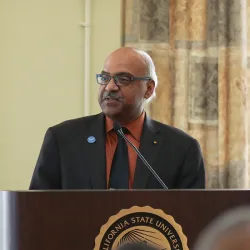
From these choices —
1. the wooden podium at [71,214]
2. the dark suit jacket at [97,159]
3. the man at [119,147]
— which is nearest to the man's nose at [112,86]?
the man at [119,147]

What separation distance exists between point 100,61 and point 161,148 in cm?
104

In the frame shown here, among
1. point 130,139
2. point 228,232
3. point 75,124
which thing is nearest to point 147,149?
point 130,139

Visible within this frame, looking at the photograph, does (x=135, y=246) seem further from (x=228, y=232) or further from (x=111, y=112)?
(x=111, y=112)

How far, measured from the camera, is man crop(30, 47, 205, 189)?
2.14m

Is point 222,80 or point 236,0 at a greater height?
point 236,0

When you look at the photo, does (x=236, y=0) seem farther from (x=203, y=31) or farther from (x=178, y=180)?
(x=178, y=180)

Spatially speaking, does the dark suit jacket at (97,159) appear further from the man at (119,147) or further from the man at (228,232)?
the man at (228,232)

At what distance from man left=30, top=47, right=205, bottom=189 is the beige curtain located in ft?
2.12

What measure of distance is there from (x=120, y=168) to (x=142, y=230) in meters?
0.86

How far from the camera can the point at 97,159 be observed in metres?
2.18

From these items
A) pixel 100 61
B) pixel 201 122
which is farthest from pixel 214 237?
pixel 100 61

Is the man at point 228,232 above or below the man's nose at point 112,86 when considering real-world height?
below

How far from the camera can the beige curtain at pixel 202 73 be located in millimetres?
3066

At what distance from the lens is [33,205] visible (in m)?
1.33
